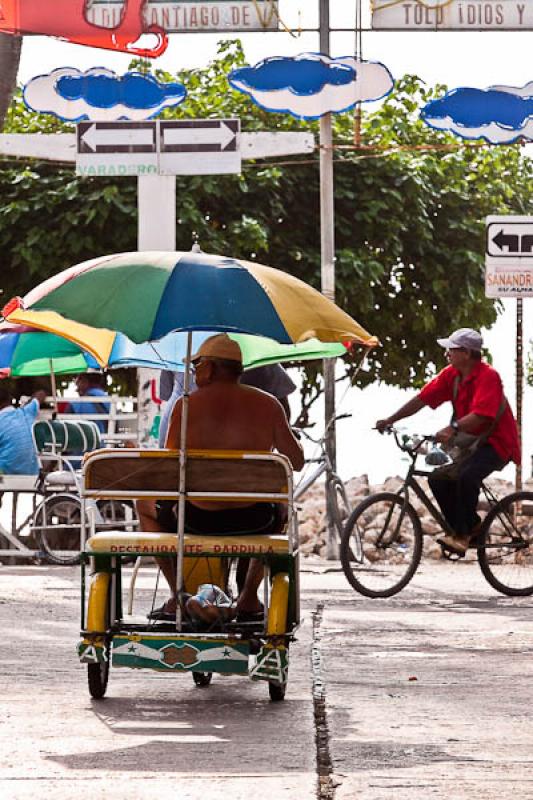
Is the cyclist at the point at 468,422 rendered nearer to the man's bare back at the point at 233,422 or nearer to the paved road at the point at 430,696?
the paved road at the point at 430,696

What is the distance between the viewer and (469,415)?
44.8 feet

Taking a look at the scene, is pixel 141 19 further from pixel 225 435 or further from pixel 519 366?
pixel 225 435

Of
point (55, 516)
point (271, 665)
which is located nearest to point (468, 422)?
point (271, 665)

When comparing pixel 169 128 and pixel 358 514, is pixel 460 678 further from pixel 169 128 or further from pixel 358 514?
pixel 169 128

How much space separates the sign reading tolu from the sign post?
3.80 meters

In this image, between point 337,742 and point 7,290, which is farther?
point 7,290

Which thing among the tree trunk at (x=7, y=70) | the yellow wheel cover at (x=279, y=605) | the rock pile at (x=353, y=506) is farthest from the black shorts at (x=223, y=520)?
the rock pile at (x=353, y=506)

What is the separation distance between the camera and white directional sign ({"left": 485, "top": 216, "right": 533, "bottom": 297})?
642 inches

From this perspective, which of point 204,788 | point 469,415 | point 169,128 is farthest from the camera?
point 169,128

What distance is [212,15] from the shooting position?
18609 millimetres

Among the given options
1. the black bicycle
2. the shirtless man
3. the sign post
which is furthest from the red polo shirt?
the shirtless man

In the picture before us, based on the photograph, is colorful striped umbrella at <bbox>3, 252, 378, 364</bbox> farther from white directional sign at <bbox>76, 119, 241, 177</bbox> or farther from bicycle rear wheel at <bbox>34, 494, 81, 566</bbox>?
white directional sign at <bbox>76, 119, 241, 177</bbox>

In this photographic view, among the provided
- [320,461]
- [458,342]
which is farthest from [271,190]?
[458,342]

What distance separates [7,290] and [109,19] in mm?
7986
